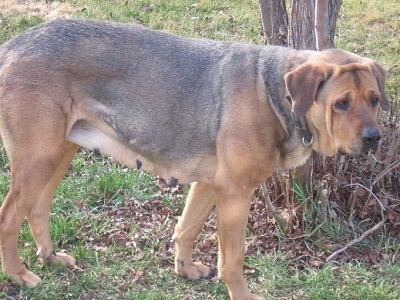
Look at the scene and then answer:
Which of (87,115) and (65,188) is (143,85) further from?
(65,188)

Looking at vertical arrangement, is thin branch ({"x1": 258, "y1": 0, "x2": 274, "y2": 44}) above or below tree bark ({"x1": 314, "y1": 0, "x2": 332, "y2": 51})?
below

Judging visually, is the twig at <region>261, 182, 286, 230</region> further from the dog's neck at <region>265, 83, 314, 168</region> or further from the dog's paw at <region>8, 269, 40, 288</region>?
the dog's paw at <region>8, 269, 40, 288</region>

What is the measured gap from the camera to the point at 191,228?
562 cm

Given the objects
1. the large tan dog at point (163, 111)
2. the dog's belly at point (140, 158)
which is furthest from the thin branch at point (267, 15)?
the dog's belly at point (140, 158)

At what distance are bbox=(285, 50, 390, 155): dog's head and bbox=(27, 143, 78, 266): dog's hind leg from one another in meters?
1.87

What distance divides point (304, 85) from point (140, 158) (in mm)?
1447

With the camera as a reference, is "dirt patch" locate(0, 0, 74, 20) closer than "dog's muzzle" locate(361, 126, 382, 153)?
No

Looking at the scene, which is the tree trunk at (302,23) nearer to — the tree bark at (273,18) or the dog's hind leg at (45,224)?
the tree bark at (273,18)

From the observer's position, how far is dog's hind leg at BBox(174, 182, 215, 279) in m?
5.59

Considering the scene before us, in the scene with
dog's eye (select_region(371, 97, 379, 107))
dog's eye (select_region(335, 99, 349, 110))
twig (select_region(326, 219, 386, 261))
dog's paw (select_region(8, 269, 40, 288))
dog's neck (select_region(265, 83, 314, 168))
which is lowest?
twig (select_region(326, 219, 386, 261))

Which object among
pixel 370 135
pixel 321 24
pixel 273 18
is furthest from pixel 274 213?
pixel 273 18

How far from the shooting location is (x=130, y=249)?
19.4ft

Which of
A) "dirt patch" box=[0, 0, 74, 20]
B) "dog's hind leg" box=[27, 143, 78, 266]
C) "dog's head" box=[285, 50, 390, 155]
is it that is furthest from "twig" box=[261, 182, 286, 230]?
"dirt patch" box=[0, 0, 74, 20]

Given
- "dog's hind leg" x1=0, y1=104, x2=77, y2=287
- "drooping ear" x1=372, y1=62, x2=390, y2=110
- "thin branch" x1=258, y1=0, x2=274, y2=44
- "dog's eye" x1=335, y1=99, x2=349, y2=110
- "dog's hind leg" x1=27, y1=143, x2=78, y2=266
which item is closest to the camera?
"dog's eye" x1=335, y1=99, x2=349, y2=110
